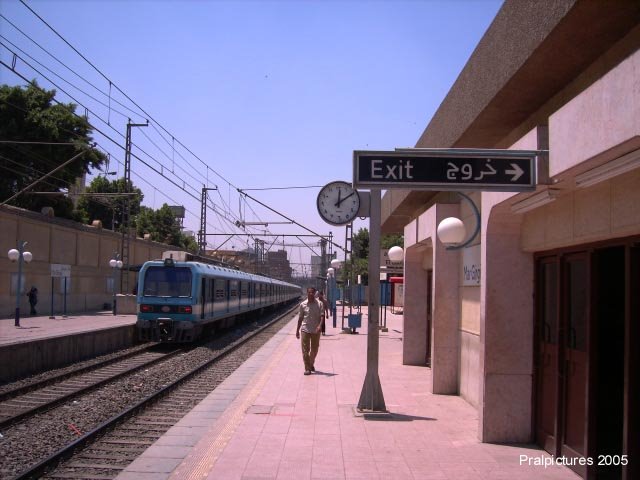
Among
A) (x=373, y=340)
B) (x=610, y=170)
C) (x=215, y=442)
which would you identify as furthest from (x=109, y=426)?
(x=610, y=170)

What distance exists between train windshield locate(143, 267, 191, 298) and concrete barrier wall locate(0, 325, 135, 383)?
1.68 meters

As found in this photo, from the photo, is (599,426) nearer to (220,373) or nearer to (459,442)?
(459,442)

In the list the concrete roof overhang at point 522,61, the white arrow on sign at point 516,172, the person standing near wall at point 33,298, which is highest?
the concrete roof overhang at point 522,61

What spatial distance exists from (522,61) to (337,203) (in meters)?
4.22

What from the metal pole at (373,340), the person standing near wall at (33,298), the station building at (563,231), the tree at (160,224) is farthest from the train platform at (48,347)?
the tree at (160,224)

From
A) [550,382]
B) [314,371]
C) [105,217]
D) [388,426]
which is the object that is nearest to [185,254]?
[314,371]

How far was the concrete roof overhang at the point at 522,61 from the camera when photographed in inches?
210

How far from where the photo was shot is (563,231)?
644cm

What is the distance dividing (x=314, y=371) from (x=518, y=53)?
8309 millimetres

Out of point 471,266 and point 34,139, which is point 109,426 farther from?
point 34,139

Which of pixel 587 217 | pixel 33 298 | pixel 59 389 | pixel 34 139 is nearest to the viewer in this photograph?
pixel 587 217

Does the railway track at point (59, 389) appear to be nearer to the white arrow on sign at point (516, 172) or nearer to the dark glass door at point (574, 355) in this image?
the dark glass door at point (574, 355)

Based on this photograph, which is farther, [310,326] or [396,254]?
[396,254]

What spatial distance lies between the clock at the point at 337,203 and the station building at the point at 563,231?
1.85m
